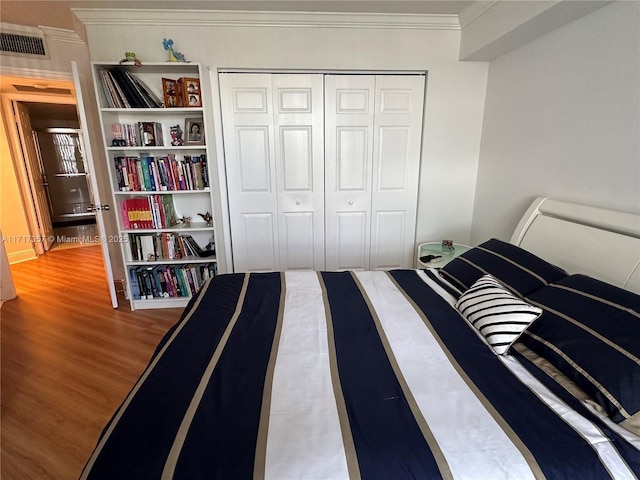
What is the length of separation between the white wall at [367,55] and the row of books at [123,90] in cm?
19

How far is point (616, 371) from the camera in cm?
98

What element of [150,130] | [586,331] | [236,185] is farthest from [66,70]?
[586,331]

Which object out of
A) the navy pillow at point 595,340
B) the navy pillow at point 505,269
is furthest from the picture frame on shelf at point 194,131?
Answer: the navy pillow at point 595,340

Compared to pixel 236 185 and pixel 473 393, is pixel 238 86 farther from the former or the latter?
pixel 473 393

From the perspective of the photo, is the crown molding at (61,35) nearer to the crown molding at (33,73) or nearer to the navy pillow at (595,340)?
the crown molding at (33,73)

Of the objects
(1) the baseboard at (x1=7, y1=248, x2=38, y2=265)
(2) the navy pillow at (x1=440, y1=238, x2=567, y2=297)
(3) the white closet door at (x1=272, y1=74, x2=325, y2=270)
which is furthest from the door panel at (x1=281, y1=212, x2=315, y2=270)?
(1) the baseboard at (x1=7, y1=248, x2=38, y2=265)

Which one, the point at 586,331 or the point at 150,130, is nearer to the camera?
the point at 586,331

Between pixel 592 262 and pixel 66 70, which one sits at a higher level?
pixel 66 70

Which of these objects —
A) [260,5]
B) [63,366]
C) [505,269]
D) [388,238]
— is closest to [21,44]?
[260,5]

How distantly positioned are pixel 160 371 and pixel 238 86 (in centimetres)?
239

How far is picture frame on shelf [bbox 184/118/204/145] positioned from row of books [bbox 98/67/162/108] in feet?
0.97

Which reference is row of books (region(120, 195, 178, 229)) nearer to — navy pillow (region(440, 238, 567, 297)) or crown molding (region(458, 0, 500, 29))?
navy pillow (region(440, 238, 567, 297))

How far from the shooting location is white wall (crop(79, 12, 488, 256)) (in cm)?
265

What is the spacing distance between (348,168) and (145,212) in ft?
5.95
